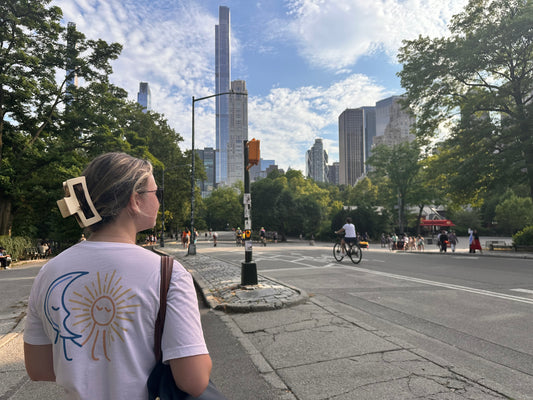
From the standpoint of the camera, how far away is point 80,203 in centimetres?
128

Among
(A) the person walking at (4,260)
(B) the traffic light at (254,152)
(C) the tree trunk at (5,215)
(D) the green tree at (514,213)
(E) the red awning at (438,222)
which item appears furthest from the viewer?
(D) the green tree at (514,213)

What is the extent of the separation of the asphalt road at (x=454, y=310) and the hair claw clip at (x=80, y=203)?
369cm

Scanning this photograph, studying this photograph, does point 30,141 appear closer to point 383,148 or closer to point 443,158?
point 443,158

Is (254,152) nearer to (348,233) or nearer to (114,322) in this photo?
(114,322)

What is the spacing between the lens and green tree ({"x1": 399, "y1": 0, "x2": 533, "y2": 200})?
61.7 feet

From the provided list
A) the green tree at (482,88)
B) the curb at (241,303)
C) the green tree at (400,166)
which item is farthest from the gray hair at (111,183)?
the green tree at (400,166)

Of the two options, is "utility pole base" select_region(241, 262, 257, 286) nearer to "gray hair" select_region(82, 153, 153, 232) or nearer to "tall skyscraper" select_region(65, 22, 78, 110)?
"gray hair" select_region(82, 153, 153, 232)

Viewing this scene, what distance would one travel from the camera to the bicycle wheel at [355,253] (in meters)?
13.7

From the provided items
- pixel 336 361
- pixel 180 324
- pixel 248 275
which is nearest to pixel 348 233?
pixel 248 275

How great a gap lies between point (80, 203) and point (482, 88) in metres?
27.3

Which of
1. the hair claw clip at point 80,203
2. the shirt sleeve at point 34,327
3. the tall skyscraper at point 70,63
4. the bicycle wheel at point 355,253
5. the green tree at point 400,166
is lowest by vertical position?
the bicycle wheel at point 355,253

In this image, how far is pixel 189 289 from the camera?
1.19m

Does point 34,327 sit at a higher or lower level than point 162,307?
lower

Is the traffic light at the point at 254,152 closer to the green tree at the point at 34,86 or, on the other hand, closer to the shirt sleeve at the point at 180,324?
the shirt sleeve at the point at 180,324
